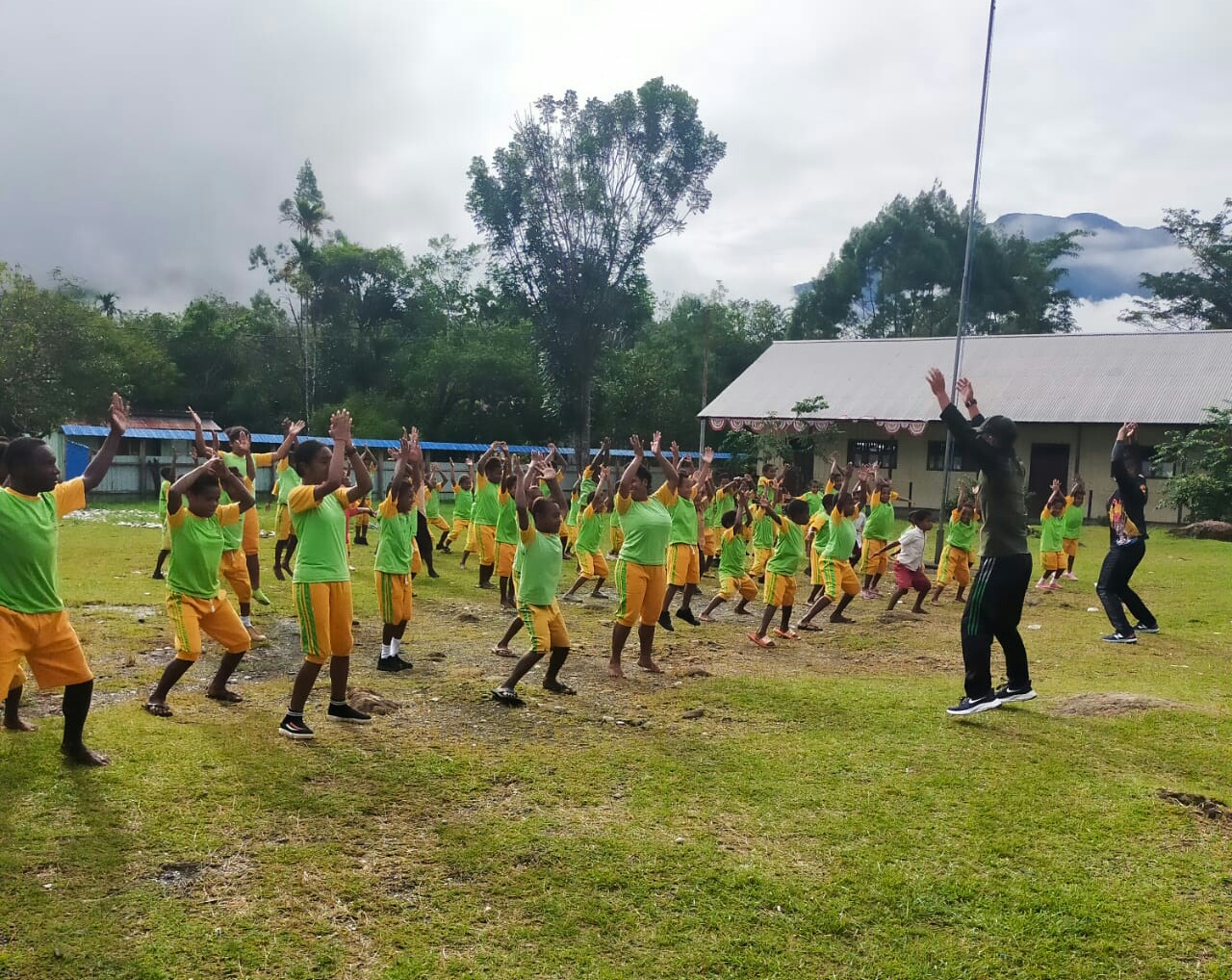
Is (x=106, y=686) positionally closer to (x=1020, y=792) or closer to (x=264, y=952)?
(x=264, y=952)

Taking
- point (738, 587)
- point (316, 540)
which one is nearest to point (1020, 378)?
point (738, 587)

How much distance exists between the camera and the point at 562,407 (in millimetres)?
39219

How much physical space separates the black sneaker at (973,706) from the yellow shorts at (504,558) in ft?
20.8

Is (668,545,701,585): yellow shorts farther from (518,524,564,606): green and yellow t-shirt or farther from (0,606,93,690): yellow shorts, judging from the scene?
(0,606,93,690): yellow shorts

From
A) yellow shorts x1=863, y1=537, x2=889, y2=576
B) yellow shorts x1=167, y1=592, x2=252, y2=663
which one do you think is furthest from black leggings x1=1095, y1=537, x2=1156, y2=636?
yellow shorts x1=167, y1=592, x2=252, y2=663

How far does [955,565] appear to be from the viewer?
13.5 meters

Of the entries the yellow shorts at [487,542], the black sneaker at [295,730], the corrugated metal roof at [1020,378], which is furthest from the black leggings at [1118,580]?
the corrugated metal roof at [1020,378]

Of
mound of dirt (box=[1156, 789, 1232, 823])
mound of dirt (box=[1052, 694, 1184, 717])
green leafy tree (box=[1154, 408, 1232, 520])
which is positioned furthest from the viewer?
green leafy tree (box=[1154, 408, 1232, 520])

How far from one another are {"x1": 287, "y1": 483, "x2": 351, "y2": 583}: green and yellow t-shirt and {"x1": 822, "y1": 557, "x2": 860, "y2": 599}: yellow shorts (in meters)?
6.56

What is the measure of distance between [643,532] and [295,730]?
3434 millimetres

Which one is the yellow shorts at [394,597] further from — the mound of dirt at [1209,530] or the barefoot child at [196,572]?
the mound of dirt at [1209,530]

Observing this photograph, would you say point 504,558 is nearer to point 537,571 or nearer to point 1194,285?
point 537,571

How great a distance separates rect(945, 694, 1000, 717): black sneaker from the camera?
6.72 metres

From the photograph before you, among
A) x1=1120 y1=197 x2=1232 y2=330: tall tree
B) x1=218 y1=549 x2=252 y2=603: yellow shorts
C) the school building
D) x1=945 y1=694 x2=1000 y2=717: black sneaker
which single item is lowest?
x1=945 y1=694 x2=1000 y2=717: black sneaker
